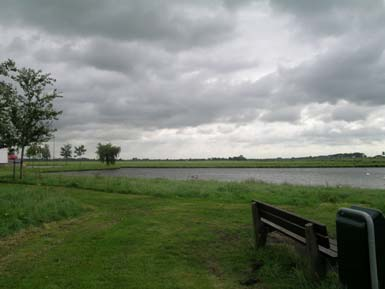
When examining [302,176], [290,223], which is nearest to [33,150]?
[290,223]

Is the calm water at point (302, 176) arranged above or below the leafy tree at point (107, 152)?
below

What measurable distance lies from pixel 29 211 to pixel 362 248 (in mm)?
8332

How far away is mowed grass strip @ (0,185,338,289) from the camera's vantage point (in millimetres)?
4312

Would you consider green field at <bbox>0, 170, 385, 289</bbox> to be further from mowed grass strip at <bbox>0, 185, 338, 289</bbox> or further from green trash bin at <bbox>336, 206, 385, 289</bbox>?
green trash bin at <bbox>336, 206, 385, 289</bbox>

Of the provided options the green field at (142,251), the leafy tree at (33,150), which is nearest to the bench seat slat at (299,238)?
the green field at (142,251)

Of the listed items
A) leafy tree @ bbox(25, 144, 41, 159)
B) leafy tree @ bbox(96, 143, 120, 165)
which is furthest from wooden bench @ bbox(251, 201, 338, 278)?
leafy tree @ bbox(96, 143, 120, 165)

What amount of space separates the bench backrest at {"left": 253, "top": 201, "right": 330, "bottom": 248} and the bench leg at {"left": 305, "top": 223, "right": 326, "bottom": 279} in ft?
0.34

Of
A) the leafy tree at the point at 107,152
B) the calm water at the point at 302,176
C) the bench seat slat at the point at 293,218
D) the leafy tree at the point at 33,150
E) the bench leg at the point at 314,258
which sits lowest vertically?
the calm water at the point at 302,176

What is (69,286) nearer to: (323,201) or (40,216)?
(40,216)

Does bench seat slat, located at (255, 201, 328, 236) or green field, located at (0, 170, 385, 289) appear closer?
bench seat slat, located at (255, 201, 328, 236)

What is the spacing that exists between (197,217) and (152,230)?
2.06m

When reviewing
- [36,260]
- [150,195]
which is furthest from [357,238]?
[150,195]

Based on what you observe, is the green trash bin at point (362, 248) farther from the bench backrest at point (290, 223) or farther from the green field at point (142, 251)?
the bench backrest at point (290, 223)

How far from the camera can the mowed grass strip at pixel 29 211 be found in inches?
293
